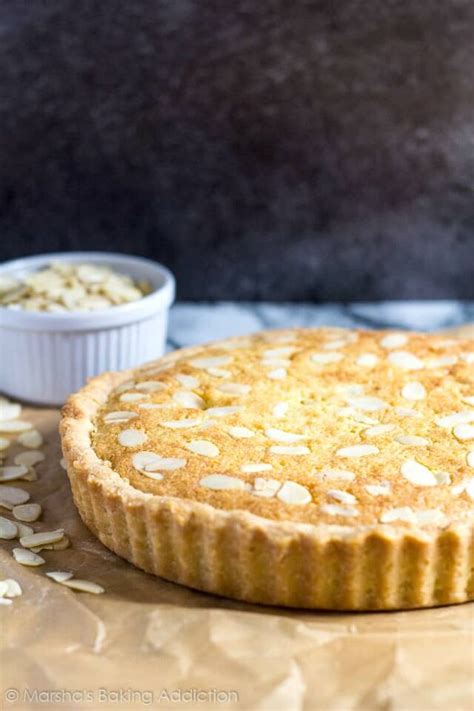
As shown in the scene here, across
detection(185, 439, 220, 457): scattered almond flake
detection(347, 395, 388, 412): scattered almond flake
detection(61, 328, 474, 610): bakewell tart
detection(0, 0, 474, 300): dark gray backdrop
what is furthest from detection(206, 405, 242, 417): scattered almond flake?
detection(0, 0, 474, 300): dark gray backdrop

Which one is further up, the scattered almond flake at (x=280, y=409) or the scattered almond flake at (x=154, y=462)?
the scattered almond flake at (x=280, y=409)

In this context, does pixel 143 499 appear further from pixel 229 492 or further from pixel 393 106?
pixel 393 106

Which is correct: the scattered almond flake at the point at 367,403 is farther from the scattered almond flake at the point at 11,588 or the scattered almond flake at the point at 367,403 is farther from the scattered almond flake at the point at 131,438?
the scattered almond flake at the point at 11,588

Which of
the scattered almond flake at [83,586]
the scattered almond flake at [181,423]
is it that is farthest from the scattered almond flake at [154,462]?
the scattered almond flake at [83,586]

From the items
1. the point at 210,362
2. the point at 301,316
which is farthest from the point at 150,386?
the point at 301,316

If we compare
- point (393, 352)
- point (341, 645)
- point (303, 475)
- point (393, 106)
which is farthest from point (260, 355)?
point (393, 106)

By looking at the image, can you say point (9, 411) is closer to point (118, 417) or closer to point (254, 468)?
point (118, 417)
